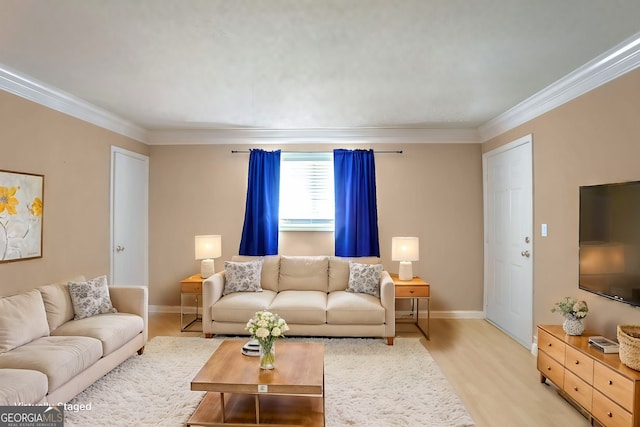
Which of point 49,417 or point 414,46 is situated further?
point 414,46

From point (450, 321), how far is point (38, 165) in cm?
505

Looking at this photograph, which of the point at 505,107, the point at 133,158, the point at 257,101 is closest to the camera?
the point at 257,101

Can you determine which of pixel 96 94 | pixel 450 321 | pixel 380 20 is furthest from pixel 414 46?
pixel 450 321

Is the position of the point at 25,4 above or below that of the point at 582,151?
above

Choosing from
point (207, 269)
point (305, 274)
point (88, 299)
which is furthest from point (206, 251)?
point (88, 299)

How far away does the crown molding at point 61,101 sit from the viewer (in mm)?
3037

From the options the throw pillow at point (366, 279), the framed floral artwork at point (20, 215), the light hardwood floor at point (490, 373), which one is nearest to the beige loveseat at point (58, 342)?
the framed floral artwork at point (20, 215)

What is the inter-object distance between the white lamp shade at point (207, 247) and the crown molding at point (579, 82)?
152 inches

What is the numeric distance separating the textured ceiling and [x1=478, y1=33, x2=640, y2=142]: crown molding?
0.10m

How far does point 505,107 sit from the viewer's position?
157 inches

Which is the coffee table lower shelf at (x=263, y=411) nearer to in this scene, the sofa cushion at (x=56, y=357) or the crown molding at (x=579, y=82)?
the sofa cushion at (x=56, y=357)

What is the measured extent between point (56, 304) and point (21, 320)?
410 millimetres

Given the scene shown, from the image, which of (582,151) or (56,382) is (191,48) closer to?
(56,382)

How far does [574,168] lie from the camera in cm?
315
